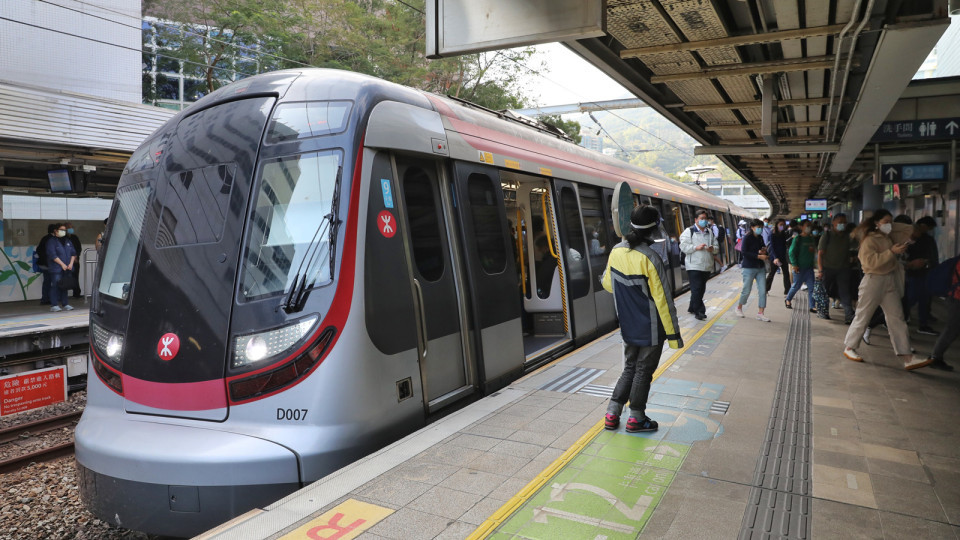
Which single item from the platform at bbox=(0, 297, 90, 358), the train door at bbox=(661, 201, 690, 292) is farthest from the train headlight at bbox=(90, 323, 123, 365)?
the train door at bbox=(661, 201, 690, 292)

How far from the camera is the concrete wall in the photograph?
17125mm

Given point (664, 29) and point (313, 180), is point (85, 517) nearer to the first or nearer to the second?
point (313, 180)

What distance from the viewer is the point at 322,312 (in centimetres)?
390

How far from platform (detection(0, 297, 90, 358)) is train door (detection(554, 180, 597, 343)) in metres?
6.79

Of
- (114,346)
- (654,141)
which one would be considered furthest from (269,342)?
(654,141)

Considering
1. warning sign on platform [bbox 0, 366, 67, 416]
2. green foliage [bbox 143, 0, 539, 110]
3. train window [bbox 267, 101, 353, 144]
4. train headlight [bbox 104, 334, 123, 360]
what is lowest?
warning sign on platform [bbox 0, 366, 67, 416]

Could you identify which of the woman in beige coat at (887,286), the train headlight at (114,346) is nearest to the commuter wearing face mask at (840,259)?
the woman in beige coat at (887,286)

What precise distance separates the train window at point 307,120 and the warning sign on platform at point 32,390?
614 cm

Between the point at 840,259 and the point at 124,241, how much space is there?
9.59m

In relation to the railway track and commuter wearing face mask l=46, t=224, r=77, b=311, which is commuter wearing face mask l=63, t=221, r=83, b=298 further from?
the railway track

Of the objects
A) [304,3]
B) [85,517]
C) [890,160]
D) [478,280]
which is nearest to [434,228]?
[478,280]

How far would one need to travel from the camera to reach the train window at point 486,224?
5539 millimetres

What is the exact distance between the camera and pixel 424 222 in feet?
16.1

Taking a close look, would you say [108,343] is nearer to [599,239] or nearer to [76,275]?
[599,239]
